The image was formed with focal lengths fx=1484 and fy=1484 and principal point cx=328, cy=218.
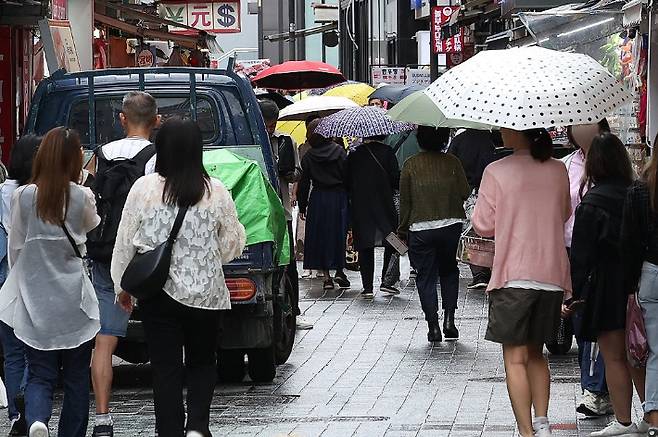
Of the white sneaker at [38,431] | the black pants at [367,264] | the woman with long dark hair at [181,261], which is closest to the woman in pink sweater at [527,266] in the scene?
the woman with long dark hair at [181,261]

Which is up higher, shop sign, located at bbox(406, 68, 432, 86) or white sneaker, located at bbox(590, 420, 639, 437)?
shop sign, located at bbox(406, 68, 432, 86)

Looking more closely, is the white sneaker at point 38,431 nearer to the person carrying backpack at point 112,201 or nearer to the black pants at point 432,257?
the person carrying backpack at point 112,201

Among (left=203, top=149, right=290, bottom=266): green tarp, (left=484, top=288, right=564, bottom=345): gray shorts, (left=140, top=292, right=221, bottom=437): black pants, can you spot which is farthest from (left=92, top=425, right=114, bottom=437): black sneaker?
(left=484, top=288, right=564, bottom=345): gray shorts

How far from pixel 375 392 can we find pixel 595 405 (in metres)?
1.84

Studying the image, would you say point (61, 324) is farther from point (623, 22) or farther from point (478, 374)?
point (623, 22)

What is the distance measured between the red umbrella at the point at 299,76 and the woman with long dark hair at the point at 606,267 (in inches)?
712

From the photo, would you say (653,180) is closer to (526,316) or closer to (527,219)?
(527,219)

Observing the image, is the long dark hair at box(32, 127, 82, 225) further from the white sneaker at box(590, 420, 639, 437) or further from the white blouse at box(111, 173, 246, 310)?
the white sneaker at box(590, 420, 639, 437)

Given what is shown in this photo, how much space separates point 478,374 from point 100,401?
3783 millimetres

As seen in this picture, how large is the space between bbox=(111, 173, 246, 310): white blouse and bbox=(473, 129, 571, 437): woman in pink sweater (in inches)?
65.5

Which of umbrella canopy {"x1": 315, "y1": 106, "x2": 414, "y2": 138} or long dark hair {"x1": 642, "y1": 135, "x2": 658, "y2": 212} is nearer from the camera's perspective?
long dark hair {"x1": 642, "y1": 135, "x2": 658, "y2": 212}

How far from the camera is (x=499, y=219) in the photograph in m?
8.41

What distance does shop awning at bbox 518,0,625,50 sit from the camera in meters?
14.2

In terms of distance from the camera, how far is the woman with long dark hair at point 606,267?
859 cm
